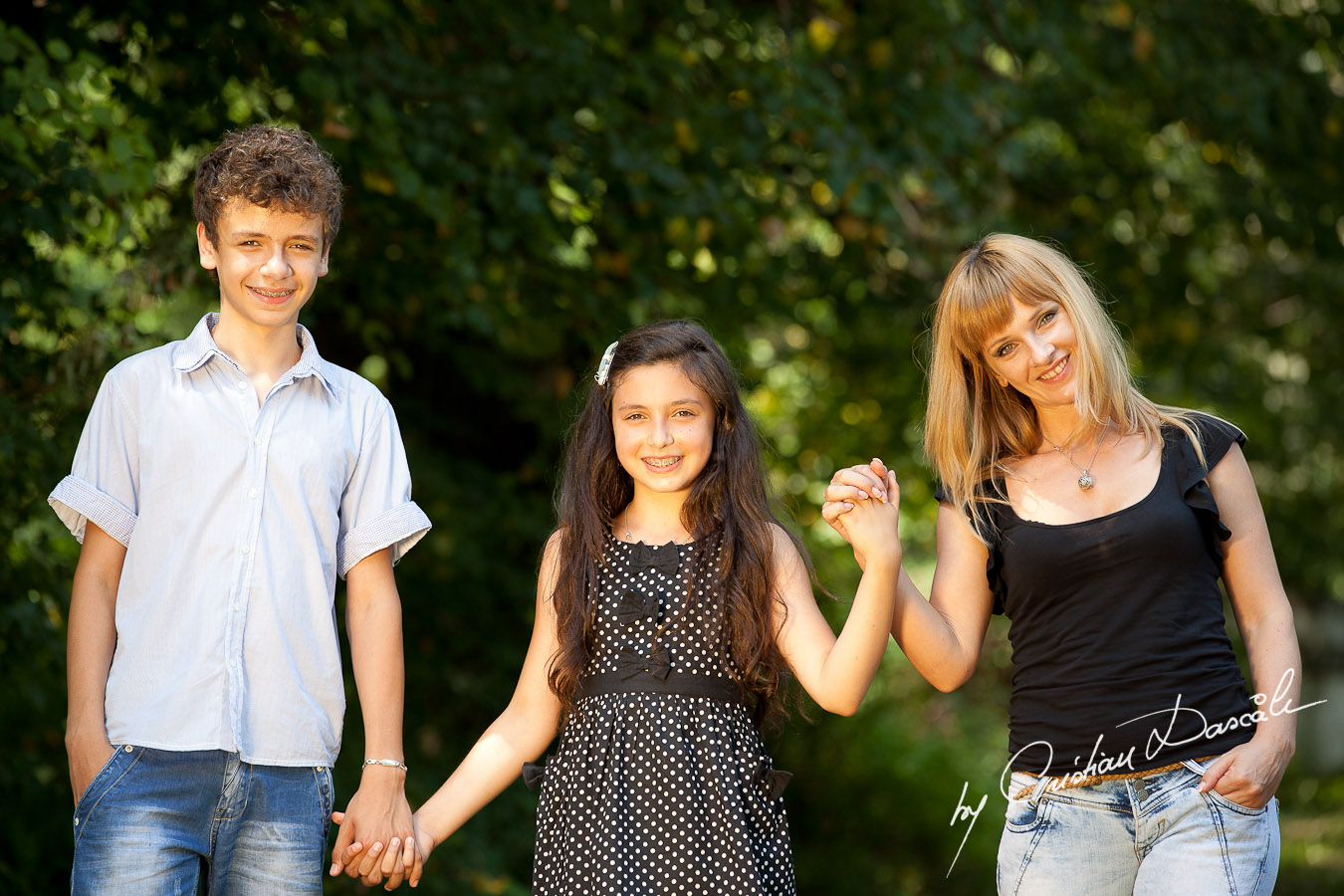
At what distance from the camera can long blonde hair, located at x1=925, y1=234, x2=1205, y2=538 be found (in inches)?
113

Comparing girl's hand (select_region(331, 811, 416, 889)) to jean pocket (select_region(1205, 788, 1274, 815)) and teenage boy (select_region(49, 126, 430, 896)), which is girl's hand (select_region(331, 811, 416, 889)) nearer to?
teenage boy (select_region(49, 126, 430, 896))

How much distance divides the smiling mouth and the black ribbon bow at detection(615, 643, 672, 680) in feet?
3.20

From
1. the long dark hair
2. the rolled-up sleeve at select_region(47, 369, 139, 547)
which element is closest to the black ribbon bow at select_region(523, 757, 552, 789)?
the long dark hair

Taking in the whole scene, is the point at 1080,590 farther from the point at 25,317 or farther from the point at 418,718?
the point at 418,718

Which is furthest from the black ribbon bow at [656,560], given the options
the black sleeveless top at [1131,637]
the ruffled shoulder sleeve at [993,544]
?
the black sleeveless top at [1131,637]

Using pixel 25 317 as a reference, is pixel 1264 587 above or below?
below

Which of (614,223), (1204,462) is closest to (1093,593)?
(1204,462)

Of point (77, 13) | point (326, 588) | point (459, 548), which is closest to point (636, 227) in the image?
point (459, 548)

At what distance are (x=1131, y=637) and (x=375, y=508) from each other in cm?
153

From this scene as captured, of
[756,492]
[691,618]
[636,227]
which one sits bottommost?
[691,618]

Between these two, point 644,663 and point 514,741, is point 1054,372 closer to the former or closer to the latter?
point 644,663

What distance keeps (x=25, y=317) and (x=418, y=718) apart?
2693 mm

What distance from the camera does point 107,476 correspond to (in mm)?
2641

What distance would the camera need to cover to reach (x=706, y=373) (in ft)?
9.70
